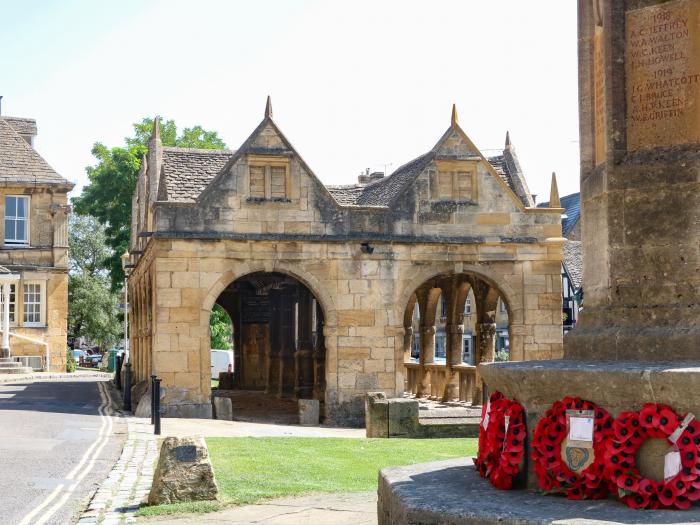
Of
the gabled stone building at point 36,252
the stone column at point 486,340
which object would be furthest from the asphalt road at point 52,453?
the gabled stone building at point 36,252

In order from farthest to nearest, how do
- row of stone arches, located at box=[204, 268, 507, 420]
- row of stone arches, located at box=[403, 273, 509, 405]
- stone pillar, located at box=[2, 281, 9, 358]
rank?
1. stone pillar, located at box=[2, 281, 9, 358]
2. row of stone arches, located at box=[204, 268, 507, 420]
3. row of stone arches, located at box=[403, 273, 509, 405]

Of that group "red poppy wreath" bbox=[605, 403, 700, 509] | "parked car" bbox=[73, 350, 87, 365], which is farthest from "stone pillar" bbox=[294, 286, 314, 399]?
"parked car" bbox=[73, 350, 87, 365]

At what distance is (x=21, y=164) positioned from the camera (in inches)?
1649

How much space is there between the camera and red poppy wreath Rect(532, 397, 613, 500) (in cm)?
637

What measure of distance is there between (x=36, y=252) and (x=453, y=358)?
20.9 meters

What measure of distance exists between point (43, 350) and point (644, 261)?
1452 inches

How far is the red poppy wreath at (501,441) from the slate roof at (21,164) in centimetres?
3635

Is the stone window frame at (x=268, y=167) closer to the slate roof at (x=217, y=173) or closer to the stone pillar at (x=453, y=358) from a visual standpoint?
the slate roof at (x=217, y=173)

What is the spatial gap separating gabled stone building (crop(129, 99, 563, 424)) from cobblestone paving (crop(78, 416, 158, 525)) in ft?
21.5

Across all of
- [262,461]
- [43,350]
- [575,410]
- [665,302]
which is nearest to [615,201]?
[665,302]

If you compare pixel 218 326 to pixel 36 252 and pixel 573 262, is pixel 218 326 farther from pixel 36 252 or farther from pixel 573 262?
pixel 573 262

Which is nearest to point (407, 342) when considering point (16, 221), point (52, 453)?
point (16, 221)

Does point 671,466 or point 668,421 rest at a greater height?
point 668,421

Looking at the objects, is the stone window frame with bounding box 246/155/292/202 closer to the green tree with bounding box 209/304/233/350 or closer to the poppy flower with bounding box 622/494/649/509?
the poppy flower with bounding box 622/494/649/509
